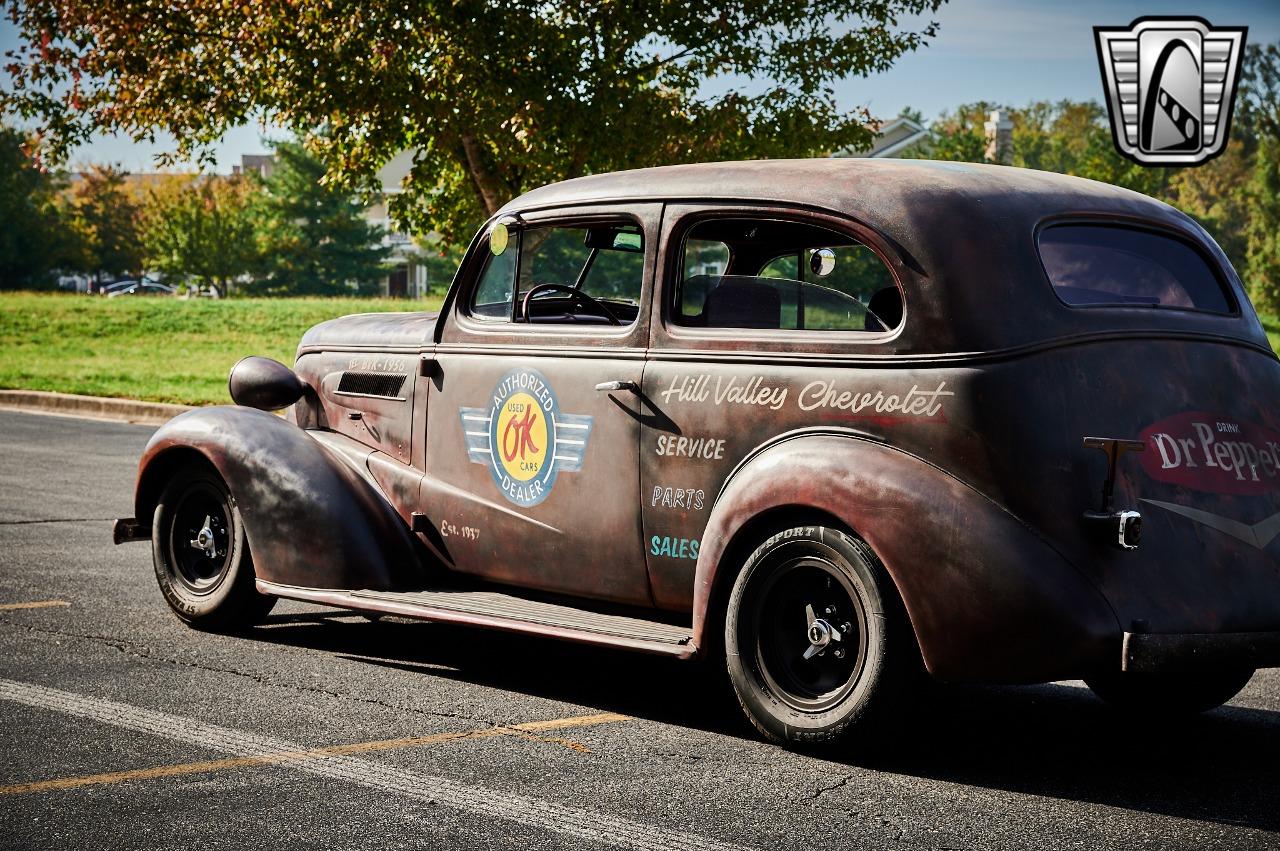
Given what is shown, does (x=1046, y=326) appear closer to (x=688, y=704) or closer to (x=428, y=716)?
(x=688, y=704)

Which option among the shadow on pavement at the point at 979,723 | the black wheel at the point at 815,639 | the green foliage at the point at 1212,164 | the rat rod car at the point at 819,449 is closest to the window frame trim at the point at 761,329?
the rat rod car at the point at 819,449

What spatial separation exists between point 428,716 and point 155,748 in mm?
955

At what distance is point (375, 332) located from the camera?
6.89 m

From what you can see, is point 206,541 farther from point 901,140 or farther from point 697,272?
point 901,140

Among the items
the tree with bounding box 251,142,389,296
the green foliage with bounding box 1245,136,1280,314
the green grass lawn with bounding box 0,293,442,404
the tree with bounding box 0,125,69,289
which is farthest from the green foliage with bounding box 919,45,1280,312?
the tree with bounding box 0,125,69,289

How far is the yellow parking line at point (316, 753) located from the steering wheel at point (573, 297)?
64.9 inches

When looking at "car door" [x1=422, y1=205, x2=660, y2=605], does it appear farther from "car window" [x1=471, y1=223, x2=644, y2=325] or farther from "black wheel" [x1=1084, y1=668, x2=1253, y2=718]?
"black wheel" [x1=1084, y1=668, x2=1253, y2=718]

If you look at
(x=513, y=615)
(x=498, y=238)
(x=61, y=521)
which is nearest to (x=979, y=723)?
(x=513, y=615)

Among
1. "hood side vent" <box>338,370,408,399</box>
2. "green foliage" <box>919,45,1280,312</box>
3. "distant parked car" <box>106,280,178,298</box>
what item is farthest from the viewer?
"distant parked car" <box>106,280,178,298</box>

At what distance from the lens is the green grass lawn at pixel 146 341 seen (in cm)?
2298

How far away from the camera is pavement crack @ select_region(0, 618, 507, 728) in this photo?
17.6ft

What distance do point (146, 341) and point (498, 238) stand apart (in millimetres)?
32892

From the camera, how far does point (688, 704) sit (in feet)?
18.7

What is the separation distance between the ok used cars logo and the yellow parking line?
3.18 ft
